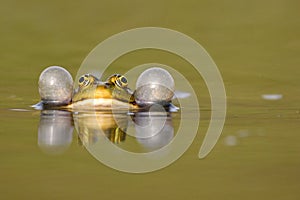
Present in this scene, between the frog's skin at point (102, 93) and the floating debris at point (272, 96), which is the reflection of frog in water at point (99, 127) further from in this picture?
the floating debris at point (272, 96)

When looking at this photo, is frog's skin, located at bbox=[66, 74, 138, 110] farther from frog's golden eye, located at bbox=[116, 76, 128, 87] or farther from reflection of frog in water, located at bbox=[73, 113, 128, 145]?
reflection of frog in water, located at bbox=[73, 113, 128, 145]

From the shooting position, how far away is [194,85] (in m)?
11.5

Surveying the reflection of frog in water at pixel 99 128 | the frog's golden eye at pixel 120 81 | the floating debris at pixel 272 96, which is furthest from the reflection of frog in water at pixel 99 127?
the floating debris at pixel 272 96

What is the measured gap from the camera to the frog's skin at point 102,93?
8922 millimetres

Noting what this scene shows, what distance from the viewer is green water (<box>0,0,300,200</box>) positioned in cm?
601

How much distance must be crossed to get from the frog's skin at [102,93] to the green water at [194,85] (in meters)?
0.58

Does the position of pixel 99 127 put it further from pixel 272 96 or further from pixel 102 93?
pixel 272 96

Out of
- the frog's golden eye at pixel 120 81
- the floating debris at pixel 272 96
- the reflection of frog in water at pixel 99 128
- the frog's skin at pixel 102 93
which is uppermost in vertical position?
the floating debris at pixel 272 96

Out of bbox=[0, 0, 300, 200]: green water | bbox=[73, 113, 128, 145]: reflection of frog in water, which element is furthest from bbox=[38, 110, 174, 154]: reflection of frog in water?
bbox=[0, 0, 300, 200]: green water

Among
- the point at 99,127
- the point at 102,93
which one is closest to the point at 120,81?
the point at 102,93

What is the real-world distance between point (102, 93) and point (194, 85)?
9.11ft

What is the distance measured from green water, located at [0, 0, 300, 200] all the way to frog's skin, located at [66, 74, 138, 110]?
1.89ft

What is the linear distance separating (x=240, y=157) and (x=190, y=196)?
1334 millimetres

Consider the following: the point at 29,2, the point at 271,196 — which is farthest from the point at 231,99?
the point at 29,2
